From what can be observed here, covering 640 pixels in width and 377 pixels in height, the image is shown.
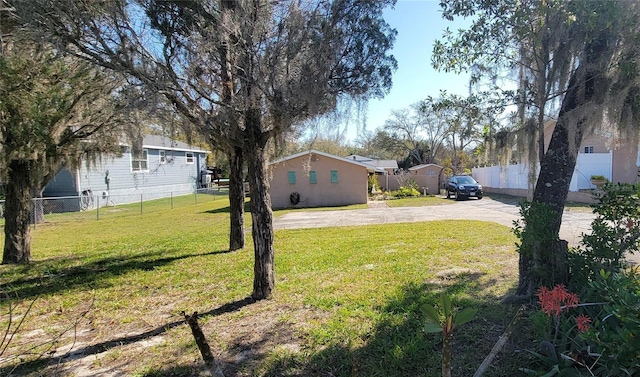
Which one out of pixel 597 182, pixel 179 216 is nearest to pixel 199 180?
pixel 179 216

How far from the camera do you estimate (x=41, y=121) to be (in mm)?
6273

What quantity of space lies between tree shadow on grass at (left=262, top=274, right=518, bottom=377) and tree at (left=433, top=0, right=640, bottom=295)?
0.64 meters

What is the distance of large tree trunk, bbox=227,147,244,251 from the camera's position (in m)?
7.29

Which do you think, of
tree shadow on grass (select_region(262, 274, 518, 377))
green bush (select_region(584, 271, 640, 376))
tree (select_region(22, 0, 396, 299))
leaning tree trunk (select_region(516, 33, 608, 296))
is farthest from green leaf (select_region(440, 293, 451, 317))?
tree (select_region(22, 0, 396, 299))

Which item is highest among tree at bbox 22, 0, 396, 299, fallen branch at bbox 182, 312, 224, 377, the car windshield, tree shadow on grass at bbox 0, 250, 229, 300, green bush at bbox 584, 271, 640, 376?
tree at bbox 22, 0, 396, 299

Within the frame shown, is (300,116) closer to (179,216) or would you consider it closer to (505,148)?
(505,148)

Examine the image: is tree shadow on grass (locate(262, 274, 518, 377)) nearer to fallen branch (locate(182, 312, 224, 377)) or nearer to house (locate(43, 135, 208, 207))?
fallen branch (locate(182, 312, 224, 377))

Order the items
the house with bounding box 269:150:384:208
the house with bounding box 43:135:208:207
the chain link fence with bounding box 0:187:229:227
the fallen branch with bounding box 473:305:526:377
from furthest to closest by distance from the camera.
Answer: the house with bounding box 269:150:384:208
the house with bounding box 43:135:208:207
the chain link fence with bounding box 0:187:229:227
the fallen branch with bounding box 473:305:526:377

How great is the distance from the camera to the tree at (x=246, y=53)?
3.82 metres

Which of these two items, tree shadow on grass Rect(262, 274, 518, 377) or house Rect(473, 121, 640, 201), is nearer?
tree shadow on grass Rect(262, 274, 518, 377)

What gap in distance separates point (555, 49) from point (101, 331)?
5.52 metres

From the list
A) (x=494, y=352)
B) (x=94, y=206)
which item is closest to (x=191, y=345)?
(x=494, y=352)

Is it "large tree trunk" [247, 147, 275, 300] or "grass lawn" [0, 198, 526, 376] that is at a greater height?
"large tree trunk" [247, 147, 275, 300]

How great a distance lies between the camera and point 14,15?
353 centimetres
